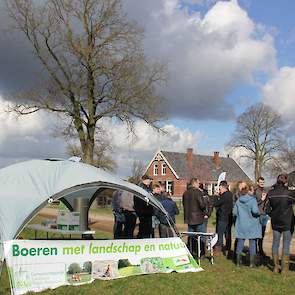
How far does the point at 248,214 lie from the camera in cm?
991

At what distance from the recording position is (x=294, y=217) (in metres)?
9.52

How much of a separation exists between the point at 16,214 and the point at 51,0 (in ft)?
69.4

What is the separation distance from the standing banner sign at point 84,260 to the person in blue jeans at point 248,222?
3.65 ft

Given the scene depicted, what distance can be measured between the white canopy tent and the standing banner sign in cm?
43

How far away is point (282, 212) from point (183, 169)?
5465 centimetres

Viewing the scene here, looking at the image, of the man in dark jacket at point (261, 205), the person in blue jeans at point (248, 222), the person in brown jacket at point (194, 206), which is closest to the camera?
the person in blue jeans at point (248, 222)

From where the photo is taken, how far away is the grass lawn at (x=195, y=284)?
25.6ft

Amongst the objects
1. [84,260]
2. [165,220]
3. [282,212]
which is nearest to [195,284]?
[84,260]

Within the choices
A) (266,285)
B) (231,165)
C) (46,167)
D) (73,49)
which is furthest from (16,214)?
(231,165)

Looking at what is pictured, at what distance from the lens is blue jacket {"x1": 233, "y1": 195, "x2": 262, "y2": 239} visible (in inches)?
387

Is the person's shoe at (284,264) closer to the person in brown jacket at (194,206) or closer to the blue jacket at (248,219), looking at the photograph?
the blue jacket at (248,219)

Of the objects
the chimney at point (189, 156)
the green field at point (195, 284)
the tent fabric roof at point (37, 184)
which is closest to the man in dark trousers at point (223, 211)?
the green field at point (195, 284)

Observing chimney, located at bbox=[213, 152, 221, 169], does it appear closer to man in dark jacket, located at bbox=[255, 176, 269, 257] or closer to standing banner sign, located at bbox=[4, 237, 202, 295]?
man in dark jacket, located at bbox=[255, 176, 269, 257]

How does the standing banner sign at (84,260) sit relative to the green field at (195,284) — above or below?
above
